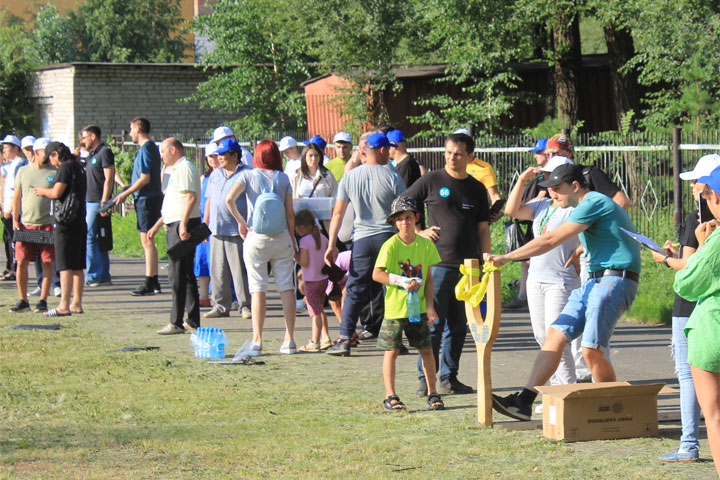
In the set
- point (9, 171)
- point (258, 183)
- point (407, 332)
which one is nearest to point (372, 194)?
point (258, 183)

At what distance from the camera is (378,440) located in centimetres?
674

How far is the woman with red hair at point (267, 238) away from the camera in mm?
9992

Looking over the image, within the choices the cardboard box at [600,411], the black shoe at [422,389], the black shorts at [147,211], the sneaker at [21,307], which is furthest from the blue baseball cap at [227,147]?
the cardboard box at [600,411]

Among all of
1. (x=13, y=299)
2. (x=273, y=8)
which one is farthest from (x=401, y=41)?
(x=13, y=299)

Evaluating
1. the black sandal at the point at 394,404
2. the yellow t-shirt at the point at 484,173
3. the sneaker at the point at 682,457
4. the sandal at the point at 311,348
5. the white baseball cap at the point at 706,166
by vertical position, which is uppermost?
the yellow t-shirt at the point at 484,173

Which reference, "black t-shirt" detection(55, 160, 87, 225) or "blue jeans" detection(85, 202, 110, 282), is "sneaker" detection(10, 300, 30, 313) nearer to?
"black t-shirt" detection(55, 160, 87, 225)

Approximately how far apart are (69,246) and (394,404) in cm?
585

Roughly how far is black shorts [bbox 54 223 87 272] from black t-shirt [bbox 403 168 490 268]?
533 cm

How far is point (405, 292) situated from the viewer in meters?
7.78

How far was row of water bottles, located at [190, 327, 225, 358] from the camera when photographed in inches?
391

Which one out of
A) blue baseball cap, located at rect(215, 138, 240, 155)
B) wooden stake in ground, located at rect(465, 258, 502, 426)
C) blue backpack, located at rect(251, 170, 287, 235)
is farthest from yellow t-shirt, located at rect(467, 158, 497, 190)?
wooden stake in ground, located at rect(465, 258, 502, 426)

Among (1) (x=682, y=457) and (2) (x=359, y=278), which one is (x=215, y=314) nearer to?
(2) (x=359, y=278)

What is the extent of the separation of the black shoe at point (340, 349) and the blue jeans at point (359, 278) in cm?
5

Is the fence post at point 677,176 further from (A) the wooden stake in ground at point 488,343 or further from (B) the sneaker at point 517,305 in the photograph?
(A) the wooden stake in ground at point 488,343
